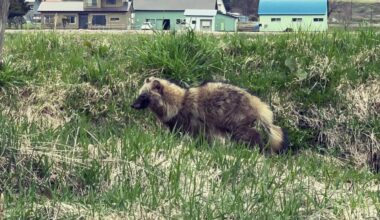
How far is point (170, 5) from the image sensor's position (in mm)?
36438

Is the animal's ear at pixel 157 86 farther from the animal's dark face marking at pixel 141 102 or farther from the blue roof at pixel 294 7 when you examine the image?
the blue roof at pixel 294 7

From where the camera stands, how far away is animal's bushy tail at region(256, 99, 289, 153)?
8133 mm

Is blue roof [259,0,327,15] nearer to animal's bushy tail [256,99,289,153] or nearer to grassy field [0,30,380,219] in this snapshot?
grassy field [0,30,380,219]

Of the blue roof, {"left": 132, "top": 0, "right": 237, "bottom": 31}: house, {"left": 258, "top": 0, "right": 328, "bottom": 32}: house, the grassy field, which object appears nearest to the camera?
the grassy field

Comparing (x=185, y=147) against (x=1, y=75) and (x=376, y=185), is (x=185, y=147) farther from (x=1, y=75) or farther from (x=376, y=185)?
(x=1, y=75)

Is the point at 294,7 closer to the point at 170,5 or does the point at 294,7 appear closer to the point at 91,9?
the point at 170,5

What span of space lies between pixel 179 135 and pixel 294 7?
26.1 metres

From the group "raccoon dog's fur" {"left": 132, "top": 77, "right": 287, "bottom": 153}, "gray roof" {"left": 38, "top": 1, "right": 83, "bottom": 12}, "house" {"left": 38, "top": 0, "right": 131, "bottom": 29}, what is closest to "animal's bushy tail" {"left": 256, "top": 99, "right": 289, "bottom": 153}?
"raccoon dog's fur" {"left": 132, "top": 77, "right": 287, "bottom": 153}

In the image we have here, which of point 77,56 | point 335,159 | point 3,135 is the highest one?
point 77,56

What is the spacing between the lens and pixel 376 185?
6883mm

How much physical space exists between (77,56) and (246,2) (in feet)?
108

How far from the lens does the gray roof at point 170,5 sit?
32094mm

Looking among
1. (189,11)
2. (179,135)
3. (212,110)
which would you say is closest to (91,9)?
→ (189,11)

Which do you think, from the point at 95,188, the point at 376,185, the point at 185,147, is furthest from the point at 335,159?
the point at 95,188
